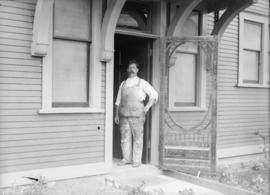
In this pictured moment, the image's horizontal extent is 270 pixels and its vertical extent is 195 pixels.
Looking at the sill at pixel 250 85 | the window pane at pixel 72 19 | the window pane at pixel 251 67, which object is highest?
the window pane at pixel 72 19

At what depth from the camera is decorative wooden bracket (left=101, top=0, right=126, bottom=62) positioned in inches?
237

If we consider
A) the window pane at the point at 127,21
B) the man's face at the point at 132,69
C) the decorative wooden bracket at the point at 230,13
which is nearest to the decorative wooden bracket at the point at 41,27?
the window pane at the point at 127,21

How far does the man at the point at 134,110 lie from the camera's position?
22.0 feet

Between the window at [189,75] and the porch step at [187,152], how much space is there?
0.83 metres

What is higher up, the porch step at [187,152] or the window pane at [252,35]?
the window pane at [252,35]

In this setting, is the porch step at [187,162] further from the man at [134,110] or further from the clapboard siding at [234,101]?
the clapboard siding at [234,101]

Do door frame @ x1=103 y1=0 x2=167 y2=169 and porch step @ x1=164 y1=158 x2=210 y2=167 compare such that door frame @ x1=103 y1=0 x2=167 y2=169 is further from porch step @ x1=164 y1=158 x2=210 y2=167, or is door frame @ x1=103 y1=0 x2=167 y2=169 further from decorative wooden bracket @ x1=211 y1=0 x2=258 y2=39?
decorative wooden bracket @ x1=211 y1=0 x2=258 y2=39

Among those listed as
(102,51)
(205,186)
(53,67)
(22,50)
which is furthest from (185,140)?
(22,50)

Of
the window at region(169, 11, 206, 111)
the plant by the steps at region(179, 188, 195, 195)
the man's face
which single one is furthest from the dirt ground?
the man's face

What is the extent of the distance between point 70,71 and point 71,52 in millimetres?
292

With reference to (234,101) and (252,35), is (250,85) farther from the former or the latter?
(252,35)

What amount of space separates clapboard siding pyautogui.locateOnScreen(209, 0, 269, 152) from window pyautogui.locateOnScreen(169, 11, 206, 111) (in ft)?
2.07

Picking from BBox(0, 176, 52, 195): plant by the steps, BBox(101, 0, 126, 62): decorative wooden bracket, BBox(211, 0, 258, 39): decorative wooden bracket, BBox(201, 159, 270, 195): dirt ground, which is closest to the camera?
BBox(0, 176, 52, 195): plant by the steps

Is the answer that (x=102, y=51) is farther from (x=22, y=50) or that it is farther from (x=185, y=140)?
(x=185, y=140)
